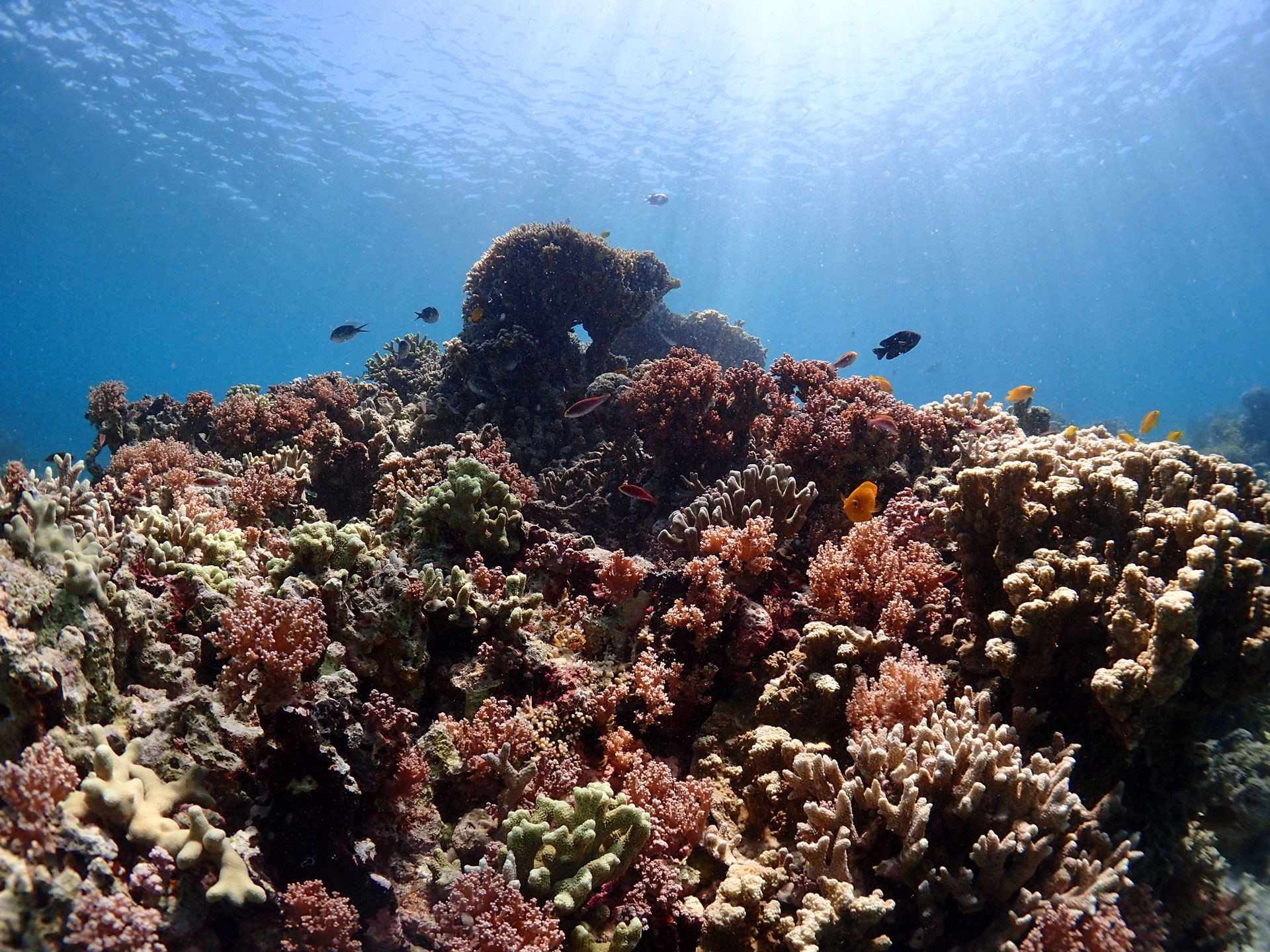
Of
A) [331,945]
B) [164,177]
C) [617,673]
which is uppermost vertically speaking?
[164,177]

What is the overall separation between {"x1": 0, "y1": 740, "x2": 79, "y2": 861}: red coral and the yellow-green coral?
0.32ft

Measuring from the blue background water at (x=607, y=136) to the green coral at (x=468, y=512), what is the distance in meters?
34.0

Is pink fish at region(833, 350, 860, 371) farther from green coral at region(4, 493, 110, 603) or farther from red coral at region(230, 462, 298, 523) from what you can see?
green coral at region(4, 493, 110, 603)

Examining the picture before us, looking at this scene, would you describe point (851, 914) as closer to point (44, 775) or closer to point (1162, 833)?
point (1162, 833)

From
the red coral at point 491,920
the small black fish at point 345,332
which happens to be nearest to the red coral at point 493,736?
the red coral at point 491,920

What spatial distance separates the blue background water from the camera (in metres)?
30.8

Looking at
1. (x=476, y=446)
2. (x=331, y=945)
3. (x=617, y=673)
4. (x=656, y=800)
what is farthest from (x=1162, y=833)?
(x=476, y=446)

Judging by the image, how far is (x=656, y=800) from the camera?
3.33 metres

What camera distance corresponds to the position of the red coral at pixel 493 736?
137 inches

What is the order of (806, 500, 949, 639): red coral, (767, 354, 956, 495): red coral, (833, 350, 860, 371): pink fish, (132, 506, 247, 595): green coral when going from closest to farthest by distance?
1. (132, 506, 247, 595): green coral
2. (806, 500, 949, 639): red coral
3. (767, 354, 956, 495): red coral
4. (833, 350, 860, 371): pink fish

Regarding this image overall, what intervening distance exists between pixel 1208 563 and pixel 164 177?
→ 6183 centimetres

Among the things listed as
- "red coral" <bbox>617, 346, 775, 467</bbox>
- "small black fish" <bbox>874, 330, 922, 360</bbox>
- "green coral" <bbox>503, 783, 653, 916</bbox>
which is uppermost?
"small black fish" <bbox>874, 330, 922, 360</bbox>

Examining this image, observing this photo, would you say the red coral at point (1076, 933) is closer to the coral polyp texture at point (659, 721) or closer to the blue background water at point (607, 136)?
the coral polyp texture at point (659, 721)

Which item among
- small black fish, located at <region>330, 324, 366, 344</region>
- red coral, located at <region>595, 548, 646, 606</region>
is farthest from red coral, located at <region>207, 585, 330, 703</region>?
small black fish, located at <region>330, 324, 366, 344</region>
